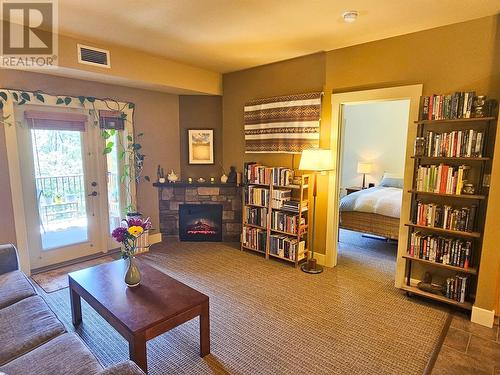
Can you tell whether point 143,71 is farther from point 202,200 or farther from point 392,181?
point 392,181

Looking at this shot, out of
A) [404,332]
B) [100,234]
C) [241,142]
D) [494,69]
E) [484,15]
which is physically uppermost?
[484,15]

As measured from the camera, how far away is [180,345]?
2.27 meters

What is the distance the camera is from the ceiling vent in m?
3.15

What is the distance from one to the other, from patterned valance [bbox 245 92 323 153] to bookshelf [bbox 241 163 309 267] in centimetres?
33

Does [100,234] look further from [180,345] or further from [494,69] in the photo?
[494,69]

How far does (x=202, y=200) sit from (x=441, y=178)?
3.27m

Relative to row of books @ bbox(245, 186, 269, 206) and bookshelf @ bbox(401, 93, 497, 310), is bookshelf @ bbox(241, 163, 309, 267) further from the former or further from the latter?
bookshelf @ bbox(401, 93, 497, 310)

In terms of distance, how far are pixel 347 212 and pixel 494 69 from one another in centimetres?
271

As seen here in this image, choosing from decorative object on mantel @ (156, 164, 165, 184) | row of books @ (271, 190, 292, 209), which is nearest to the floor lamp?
row of books @ (271, 190, 292, 209)

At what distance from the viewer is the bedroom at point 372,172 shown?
14.8 ft

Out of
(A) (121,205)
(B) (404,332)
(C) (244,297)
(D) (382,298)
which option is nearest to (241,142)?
(A) (121,205)

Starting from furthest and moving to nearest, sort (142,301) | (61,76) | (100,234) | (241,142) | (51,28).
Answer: (241,142) < (100,234) < (61,76) < (51,28) < (142,301)

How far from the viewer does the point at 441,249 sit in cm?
277

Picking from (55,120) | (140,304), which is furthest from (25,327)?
(55,120)
